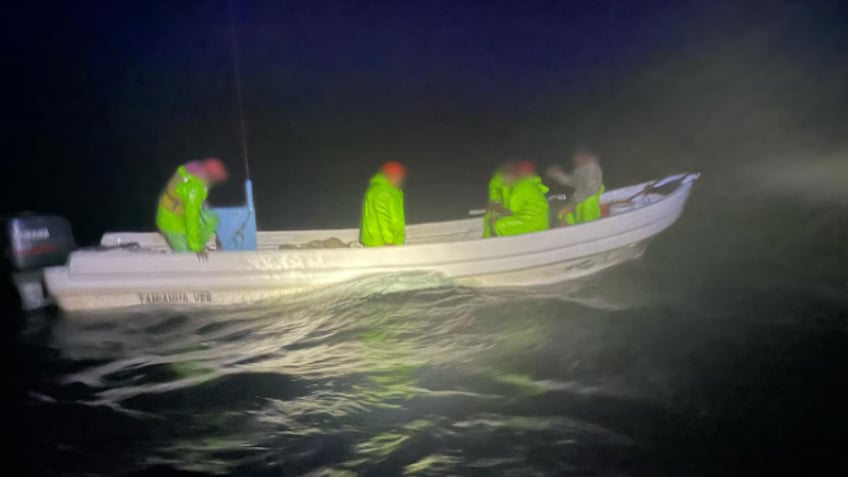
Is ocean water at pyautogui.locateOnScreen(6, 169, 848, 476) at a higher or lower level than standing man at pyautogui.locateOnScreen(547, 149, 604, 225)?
lower

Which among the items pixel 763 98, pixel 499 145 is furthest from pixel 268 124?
pixel 763 98

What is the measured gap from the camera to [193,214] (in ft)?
21.6

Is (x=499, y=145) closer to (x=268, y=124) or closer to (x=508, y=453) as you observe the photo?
(x=268, y=124)

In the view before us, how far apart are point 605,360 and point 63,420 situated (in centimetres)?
426

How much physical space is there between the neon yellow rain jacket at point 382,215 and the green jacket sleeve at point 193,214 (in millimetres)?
1726

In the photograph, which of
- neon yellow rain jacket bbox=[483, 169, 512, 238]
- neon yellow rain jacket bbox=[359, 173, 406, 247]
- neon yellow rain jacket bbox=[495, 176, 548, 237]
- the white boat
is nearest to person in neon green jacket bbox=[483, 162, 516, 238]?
neon yellow rain jacket bbox=[483, 169, 512, 238]

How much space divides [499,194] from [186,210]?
356cm

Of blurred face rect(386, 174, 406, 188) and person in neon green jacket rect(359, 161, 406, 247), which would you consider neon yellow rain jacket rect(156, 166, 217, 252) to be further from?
blurred face rect(386, 174, 406, 188)

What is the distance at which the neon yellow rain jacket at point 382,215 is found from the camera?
6.89 m

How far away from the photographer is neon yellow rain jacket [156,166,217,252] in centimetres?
652

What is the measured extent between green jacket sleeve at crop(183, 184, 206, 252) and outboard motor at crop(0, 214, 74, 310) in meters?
1.50

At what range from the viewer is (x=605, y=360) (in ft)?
17.7

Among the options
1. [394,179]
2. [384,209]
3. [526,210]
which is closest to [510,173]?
[526,210]

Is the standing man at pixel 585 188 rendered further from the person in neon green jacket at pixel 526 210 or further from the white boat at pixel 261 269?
the white boat at pixel 261 269
